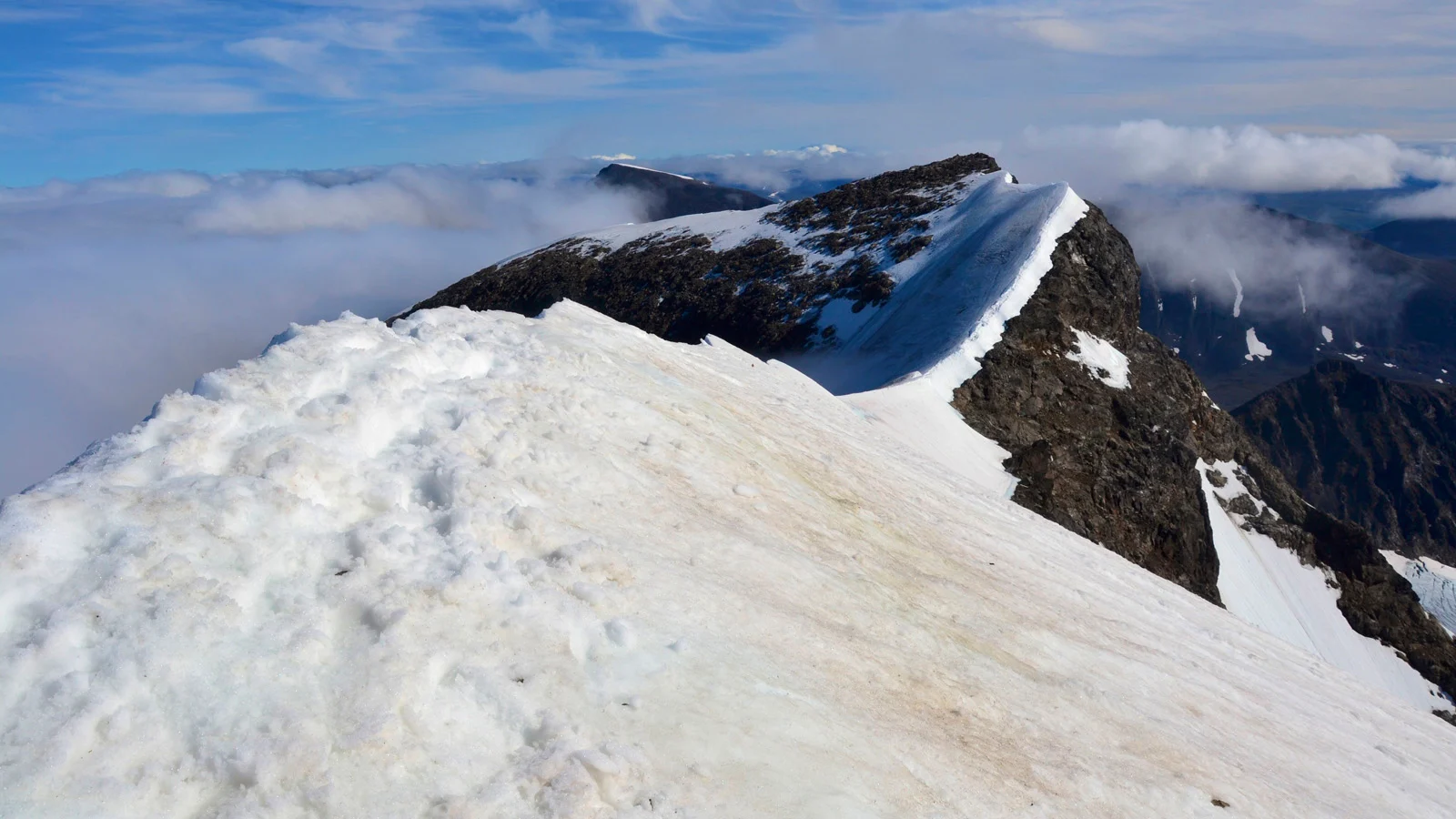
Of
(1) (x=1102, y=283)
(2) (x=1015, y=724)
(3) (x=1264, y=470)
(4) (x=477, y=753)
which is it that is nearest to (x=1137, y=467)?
(1) (x=1102, y=283)

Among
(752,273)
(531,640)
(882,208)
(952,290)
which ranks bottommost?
(752,273)

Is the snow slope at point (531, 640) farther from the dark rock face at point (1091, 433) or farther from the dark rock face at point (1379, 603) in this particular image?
the dark rock face at point (1379, 603)

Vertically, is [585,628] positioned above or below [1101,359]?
above

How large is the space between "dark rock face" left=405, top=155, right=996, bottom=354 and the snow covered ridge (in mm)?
170

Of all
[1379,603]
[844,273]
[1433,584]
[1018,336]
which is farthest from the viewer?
[1433,584]

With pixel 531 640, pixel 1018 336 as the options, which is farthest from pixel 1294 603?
pixel 531 640

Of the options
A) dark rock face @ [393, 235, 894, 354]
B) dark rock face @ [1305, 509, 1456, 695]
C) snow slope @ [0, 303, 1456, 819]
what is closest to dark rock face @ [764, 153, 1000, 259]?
dark rock face @ [393, 235, 894, 354]

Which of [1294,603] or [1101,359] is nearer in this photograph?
[1101,359]

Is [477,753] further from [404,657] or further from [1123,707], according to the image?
[1123,707]

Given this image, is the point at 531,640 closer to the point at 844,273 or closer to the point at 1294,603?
the point at 1294,603

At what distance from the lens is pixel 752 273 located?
6981 centimetres

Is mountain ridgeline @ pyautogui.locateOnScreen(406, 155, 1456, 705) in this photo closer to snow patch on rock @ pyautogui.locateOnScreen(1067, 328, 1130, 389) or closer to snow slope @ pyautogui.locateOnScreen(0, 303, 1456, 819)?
snow patch on rock @ pyautogui.locateOnScreen(1067, 328, 1130, 389)

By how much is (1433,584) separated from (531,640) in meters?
87.9

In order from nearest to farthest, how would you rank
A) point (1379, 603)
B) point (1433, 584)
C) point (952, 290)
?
1. point (1379, 603)
2. point (952, 290)
3. point (1433, 584)
